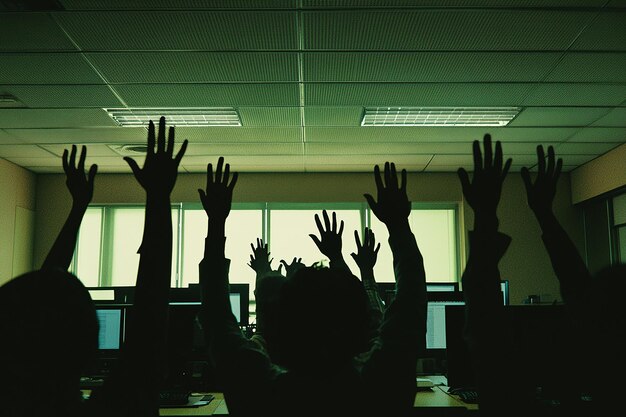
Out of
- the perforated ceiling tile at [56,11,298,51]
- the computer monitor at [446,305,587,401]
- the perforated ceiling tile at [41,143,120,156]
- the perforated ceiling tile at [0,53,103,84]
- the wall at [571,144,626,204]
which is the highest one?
the perforated ceiling tile at [56,11,298,51]

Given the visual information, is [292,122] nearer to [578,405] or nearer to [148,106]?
[148,106]

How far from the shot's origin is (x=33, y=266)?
696cm

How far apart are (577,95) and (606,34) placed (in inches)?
43.5

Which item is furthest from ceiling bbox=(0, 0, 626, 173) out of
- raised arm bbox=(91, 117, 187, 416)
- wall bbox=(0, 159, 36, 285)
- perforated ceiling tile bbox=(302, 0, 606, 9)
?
raised arm bbox=(91, 117, 187, 416)

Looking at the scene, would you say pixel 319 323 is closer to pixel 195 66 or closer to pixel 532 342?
pixel 532 342

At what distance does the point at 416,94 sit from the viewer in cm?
420

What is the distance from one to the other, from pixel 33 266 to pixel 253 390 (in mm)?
6958

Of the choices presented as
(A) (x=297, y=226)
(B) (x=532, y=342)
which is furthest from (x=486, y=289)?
(A) (x=297, y=226)

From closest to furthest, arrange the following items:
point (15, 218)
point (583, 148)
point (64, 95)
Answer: point (64, 95)
point (583, 148)
point (15, 218)

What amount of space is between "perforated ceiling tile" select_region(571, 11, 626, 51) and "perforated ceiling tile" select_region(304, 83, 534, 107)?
703 millimetres

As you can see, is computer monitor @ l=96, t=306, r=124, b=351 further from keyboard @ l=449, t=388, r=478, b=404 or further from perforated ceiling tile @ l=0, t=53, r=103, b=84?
Answer: keyboard @ l=449, t=388, r=478, b=404

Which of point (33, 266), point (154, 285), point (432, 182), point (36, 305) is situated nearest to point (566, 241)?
point (154, 285)

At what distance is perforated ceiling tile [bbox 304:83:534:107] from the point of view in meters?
4.04

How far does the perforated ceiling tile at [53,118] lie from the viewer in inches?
180
